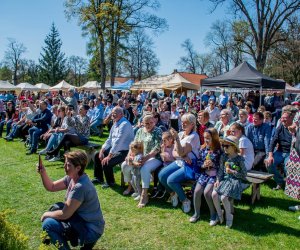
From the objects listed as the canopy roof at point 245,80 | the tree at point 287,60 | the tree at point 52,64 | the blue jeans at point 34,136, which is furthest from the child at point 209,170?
the tree at point 52,64

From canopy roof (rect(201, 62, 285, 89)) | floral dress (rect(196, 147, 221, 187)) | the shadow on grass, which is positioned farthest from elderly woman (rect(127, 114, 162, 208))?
canopy roof (rect(201, 62, 285, 89))

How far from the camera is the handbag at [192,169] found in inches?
181

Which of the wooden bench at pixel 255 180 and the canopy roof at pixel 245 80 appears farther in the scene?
the canopy roof at pixel 245 80

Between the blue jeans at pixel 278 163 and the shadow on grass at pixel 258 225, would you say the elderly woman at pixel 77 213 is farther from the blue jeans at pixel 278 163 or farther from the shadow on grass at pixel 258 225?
the blue jeans at pixel 278 163

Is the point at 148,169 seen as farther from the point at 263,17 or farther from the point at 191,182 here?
the point at 263,17

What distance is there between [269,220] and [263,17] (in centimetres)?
2280

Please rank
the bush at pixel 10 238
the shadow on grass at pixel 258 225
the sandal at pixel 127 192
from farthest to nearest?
the sandal at pixel 127 192, the shadow on grass at pixel 258 225, the bush at pixel 10 238

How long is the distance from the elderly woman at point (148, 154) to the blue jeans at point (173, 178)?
25 cm

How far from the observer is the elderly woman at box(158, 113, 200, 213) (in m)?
4.67

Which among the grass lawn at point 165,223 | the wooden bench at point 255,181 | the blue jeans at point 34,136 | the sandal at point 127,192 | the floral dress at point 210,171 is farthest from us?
the blue jeans at point 34,136

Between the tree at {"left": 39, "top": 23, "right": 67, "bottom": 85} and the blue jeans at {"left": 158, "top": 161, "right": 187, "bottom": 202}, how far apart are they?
5470 cm

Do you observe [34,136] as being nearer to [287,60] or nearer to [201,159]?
[201,159]

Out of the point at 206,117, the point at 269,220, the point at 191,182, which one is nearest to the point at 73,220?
the point at 191,182

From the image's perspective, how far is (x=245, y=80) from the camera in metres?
11.9
